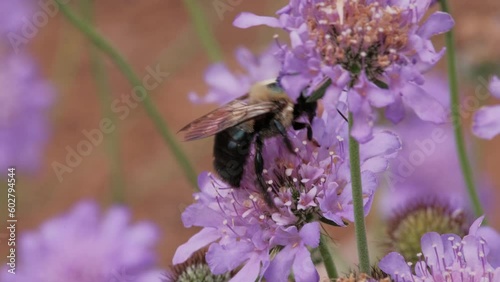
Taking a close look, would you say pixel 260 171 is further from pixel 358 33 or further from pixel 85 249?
pixel 85 249

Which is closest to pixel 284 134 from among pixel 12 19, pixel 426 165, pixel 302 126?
pixel 302 126

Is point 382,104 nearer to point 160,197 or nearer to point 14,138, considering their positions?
point 14,138

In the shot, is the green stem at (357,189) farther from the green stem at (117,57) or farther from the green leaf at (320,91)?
the green stem at (117,57)

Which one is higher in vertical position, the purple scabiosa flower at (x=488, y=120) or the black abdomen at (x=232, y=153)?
the black abdomen at (x=232, y=153)

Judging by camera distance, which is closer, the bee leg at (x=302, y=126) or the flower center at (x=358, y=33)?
the flower center at (x=358, y=33)

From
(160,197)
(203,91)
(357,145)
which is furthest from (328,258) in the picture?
(203,91)

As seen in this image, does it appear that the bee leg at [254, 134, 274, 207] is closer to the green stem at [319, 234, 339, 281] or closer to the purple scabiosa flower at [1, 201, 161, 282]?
the green stem at [319, 234, 339, 281]

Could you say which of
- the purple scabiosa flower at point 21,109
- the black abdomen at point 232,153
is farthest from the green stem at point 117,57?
the purple scabiosa flower at point 21,109

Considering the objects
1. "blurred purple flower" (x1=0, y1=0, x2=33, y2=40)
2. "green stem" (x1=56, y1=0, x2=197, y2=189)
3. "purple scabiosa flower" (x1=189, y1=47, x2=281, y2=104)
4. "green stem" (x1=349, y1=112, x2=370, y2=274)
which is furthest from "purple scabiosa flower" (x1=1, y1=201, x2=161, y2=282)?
"blurred purple flower" (x1=0, y1=0, x2=33, y2=40)
